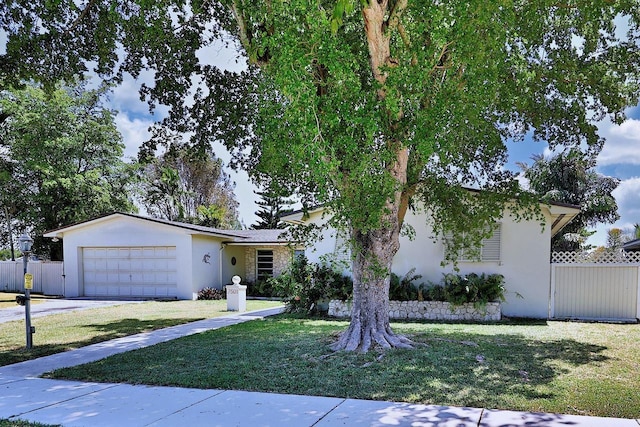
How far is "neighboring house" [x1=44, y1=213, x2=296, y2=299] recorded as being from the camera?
18.7 m

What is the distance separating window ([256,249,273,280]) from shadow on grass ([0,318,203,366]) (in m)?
9.51

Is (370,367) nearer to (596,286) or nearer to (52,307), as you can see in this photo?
(596,286)

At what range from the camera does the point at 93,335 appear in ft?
32.9

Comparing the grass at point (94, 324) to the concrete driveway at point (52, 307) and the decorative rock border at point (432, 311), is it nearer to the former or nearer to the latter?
the concrete driveway at point (52, 307)

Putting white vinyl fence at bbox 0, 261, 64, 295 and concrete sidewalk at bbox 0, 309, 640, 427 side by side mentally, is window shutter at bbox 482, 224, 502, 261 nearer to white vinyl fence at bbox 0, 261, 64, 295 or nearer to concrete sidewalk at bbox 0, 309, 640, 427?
concrete sidewalk at bbox 0, 309, 640, 427

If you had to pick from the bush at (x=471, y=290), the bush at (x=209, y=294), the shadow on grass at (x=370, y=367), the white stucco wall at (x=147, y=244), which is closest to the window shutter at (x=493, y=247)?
the bush at (x=471, y=290)

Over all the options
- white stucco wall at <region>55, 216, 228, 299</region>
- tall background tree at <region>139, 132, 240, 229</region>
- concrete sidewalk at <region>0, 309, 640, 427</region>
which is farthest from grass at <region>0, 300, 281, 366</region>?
tall background tree at <region>139, 132, 240, 229</region>

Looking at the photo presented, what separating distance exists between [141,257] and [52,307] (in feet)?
13.7

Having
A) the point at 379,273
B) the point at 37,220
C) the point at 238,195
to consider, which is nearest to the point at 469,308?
the point at 379,273

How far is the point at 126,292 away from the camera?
1939 cm

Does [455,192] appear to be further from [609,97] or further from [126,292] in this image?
[126,292]

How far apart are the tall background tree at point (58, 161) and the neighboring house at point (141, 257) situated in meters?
4.65

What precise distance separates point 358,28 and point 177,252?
526 inches

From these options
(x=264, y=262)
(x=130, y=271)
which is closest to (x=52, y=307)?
(x=130, y=271)
